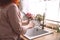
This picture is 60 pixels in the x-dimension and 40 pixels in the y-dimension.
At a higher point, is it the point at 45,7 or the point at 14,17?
the point at 45,7

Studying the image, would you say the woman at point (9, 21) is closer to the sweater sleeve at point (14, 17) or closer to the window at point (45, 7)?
the sweater sleeve at point (14, 17)

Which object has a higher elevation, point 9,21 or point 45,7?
point 45,7

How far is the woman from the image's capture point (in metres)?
1.13

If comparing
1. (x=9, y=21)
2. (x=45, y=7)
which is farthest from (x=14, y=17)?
(x=45, y=7)

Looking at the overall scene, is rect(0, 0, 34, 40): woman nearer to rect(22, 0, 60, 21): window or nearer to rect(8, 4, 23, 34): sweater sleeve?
rect(8, 4, 23, 34): sweater sleeve

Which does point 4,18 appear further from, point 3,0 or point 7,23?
point 3,0

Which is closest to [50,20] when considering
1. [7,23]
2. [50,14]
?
[50,14]

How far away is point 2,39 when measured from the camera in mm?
1233

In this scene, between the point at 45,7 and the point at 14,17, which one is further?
the point at 45,7

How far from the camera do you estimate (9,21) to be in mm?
1168

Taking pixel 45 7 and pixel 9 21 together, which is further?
pixel 45 7

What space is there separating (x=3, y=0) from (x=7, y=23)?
26cm

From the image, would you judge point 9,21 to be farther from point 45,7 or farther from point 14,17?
point 45,7

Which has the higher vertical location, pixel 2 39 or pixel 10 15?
pixel 10 15
